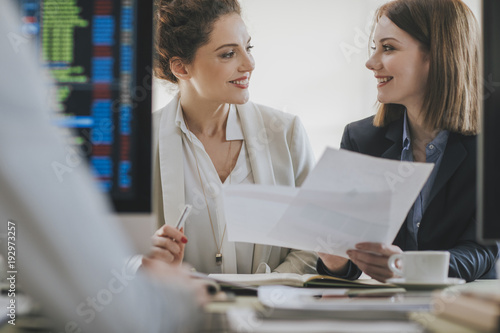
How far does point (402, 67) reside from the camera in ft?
5.96

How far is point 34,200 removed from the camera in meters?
0.51

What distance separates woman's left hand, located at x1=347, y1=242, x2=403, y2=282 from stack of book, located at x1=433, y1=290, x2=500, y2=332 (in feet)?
1.46

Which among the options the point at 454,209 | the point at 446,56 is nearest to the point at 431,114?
the point at 446,56

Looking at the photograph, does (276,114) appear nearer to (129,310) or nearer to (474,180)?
(474,180)

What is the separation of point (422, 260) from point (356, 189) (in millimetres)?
196

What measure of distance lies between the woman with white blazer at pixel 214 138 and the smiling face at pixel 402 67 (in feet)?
1.16

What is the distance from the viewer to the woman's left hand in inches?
45.5

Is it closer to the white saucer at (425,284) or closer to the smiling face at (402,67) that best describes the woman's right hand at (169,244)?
the white saucer at (425,284)

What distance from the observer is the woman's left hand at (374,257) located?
1.16 meters

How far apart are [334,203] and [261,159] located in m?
0.77

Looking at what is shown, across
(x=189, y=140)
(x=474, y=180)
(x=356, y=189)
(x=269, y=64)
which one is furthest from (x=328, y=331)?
(x=269, y=64)

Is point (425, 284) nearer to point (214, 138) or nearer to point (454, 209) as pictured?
point (454, 209)

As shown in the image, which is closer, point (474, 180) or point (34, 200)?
point (34, 200)

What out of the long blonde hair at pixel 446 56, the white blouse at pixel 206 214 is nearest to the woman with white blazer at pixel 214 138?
the white blouse at pixel 206 214
